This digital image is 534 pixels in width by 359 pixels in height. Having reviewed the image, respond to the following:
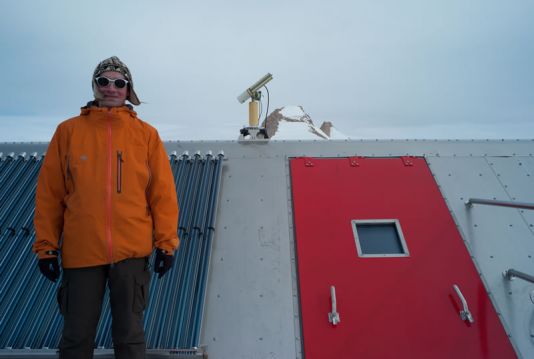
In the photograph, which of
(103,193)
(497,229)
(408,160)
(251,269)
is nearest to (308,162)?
(408,160)

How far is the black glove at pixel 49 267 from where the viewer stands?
1859 mm

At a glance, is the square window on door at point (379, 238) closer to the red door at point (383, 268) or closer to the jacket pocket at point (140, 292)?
the red door at point (383, 268)

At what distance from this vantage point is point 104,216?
178cm

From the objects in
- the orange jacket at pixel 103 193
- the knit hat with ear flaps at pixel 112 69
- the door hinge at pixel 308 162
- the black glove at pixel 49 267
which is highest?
the door hinge at pixel 308 162

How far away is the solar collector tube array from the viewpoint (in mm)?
2201

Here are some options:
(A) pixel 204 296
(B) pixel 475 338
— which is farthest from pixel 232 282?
(B) pixel 475 338

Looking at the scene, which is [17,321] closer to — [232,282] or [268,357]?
[232,282]

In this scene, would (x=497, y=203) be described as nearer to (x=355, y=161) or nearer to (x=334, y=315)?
(x=355, y=161)

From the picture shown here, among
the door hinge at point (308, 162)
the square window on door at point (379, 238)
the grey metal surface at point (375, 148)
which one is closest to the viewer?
the square window on door at point (379, 238)

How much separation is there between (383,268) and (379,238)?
0.27 m

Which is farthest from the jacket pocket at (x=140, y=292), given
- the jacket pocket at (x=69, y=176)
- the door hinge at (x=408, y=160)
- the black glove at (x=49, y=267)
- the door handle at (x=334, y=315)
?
the door hinge at (x=408, y=160)

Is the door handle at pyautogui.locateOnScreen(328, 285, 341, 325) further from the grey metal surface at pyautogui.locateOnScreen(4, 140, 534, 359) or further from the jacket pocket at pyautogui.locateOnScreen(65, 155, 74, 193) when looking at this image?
the jacket pocket at pyautogui.locateOnScreen(65, 155, 74, 193)

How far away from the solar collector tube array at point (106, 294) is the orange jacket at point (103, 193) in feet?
2.06

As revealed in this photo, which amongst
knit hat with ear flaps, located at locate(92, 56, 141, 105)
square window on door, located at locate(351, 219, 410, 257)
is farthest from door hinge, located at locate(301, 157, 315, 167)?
knit hat with ear flaps, located at locate(92, 56, 141, 105)
